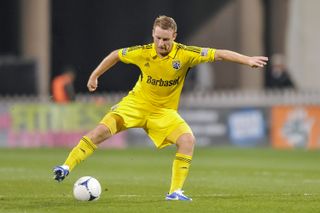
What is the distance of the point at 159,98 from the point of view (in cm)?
1129

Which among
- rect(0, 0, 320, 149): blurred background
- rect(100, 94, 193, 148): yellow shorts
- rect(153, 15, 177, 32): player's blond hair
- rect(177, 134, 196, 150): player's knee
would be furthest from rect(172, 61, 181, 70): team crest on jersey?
rect(0, 0, 320, 149): blurred background

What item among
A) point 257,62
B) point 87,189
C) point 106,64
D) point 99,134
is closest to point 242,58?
point 257,62

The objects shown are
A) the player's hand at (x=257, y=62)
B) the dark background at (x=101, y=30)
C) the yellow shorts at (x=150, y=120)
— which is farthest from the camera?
the dark background at (x=101, y=30)

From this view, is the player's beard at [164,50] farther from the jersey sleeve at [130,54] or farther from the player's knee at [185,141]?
the player's knee at [185,141]

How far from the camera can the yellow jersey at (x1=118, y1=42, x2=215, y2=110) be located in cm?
1102

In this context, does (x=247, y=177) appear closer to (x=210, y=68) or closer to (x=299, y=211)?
(x=299, y=211)

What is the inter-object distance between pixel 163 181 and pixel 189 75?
1731cm

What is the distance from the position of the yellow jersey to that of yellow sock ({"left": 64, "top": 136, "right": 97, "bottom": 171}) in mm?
860

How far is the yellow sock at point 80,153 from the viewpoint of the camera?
10750mm

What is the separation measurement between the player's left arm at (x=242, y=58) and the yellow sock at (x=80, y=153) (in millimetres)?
1663

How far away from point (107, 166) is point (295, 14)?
53.5 ft

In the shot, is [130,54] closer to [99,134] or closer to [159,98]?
[159,98]

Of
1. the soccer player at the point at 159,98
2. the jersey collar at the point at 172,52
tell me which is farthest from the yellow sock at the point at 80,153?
the jersey collar at the point at 172,52

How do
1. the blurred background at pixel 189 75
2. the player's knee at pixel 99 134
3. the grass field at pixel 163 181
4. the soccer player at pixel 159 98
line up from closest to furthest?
the grass field at pixel 163 181
the soccer player at pixel 159 98
the player's knee at pixel 99 134
the blurred background at pixel 189 75
